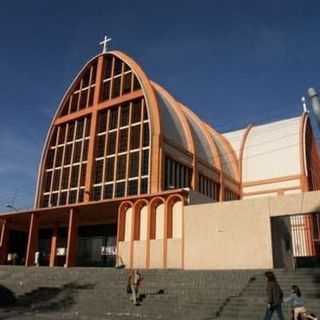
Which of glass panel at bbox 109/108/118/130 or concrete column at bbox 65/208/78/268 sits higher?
glass panel at bbox 109/108/118/130

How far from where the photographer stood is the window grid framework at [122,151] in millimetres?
28328

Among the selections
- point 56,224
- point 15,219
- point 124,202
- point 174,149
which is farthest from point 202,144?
point 15,219

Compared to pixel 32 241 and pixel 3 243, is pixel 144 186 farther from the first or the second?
pixel 3 243

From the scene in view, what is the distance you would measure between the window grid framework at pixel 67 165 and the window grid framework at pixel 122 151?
1.58 meters

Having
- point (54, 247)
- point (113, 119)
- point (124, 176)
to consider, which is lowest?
point (54, 247)

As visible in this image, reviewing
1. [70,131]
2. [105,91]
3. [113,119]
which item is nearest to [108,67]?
[105,91]

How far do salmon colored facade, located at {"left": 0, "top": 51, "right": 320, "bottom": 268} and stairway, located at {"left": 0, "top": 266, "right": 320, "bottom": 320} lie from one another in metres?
4.85

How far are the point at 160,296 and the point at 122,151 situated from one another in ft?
53.5

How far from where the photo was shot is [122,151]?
99.3 ft

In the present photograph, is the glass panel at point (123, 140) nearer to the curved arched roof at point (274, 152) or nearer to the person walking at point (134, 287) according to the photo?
the curved arched roof at point (274, 152)

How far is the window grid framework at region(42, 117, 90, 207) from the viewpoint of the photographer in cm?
3212

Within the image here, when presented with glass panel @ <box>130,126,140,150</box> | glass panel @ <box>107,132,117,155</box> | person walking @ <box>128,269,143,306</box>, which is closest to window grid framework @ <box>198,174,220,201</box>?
glass panel @ <box>130,126,140,150</box>

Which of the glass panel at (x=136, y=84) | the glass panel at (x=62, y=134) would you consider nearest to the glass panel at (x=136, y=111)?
the glass panel at (x=136, y=84)

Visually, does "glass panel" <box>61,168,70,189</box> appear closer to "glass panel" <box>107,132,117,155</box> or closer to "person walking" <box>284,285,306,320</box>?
"glass panel" <box>107,132,117,155</box>
